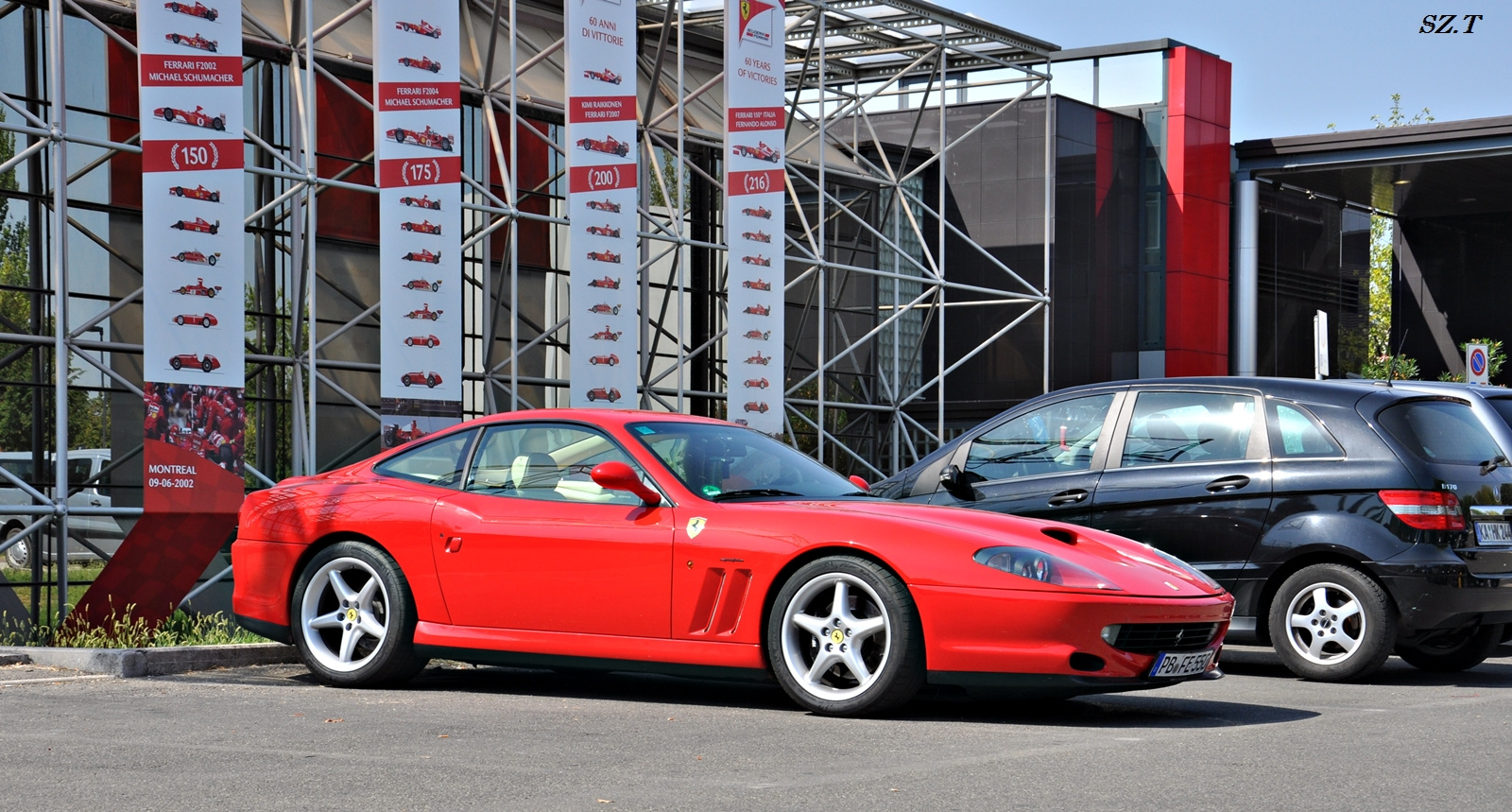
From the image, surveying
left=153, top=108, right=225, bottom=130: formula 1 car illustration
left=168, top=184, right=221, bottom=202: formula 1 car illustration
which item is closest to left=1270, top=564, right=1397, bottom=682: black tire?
left=168, top=184, right=221, bottom=202: formula 1 car illustration

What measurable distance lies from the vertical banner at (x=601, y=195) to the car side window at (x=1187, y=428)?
623cm

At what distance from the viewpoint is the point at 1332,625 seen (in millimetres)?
8750

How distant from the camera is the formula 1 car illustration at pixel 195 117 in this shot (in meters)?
10.8

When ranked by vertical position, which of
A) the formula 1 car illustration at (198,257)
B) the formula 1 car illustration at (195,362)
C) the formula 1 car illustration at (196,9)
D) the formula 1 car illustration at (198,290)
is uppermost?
the formula 1 car illustration at (196,9)

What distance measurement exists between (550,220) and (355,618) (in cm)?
861

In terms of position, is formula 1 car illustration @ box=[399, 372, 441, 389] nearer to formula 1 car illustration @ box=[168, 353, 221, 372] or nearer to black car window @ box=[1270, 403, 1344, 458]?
formula 1 car illustration @ box=[168, 353, 221, 372]

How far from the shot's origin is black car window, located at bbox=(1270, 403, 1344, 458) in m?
8.88

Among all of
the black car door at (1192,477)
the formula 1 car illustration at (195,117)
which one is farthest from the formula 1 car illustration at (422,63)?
the black car door at (1192,477)

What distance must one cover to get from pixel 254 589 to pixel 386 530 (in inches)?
33.0

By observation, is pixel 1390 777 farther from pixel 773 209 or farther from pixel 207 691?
pixel 773 209

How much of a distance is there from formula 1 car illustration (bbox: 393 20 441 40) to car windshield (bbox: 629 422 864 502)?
615 cm

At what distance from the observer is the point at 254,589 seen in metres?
8.21

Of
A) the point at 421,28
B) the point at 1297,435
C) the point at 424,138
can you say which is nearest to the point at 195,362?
the point at 424,138

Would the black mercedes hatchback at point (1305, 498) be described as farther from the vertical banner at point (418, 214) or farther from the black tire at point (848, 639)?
the vertical banner at point (418, 214)
